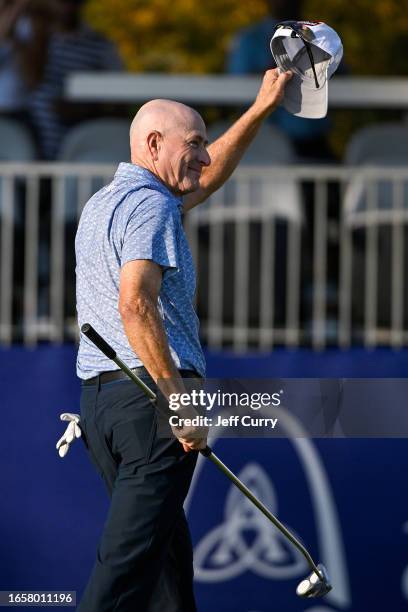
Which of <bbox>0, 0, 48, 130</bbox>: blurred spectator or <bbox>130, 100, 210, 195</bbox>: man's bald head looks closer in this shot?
<bbox>130, 100, 210, 195</bbox>: man's bald head

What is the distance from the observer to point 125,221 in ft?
15.6

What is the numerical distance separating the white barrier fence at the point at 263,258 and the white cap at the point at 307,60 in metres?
1.77

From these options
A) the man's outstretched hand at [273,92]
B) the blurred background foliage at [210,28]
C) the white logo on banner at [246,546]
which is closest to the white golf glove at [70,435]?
the man's outstretched hand at [273,92]

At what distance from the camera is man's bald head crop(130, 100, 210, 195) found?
494 cm

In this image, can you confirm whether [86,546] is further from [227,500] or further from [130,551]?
[130,551]

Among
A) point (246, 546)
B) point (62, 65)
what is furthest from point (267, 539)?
point (62, 65)

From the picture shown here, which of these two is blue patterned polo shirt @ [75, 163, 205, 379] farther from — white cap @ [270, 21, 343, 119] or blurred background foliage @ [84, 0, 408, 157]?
blurred background foliage @ [84, 0, 408, 157]

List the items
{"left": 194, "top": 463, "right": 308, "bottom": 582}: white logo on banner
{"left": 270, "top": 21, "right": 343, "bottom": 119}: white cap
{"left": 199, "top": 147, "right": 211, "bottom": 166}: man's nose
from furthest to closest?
{"left": 194, "top": 463, "right": 308, "bottom": 582}: white logo on banner → {"left": 270, "top": 21, "right": 343, "bottom": 119}: white cap → {"left": 199, "top": 147, "right": 211, "bottom": 166}: man's nose

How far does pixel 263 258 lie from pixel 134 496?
284 cm

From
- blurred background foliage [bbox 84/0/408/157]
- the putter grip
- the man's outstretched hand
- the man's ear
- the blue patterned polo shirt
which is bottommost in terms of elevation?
the putter grip

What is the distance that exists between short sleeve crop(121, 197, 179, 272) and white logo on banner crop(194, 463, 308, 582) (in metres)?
2.42

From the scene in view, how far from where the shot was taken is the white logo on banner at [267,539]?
22.5 ft

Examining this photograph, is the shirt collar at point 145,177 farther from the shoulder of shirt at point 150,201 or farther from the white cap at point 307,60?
the white cap at point 307,60

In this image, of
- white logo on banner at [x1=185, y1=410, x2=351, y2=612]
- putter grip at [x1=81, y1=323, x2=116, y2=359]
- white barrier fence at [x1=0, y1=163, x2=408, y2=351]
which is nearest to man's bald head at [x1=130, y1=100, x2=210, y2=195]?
putter grip at [x1=81, y1=323, x2=116, y2=359]
